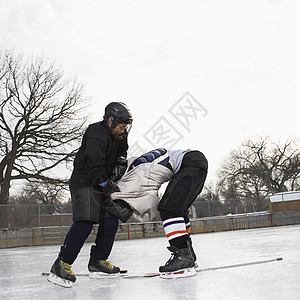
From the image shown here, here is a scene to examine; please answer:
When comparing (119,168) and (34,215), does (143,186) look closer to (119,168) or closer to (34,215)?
(119,168)

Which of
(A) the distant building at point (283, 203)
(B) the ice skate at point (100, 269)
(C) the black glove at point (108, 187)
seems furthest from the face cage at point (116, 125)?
(A) the distant building at point (283, 203)

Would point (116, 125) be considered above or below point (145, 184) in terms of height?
above

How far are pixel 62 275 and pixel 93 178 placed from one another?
0.73 meters

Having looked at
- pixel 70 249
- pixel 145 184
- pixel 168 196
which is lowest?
pixel 70 249

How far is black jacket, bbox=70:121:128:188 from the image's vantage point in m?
2.61

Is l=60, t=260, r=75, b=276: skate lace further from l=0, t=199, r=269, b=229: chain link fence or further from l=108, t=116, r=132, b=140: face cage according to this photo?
l=0, t=199, r=269, b=229: chain link fence

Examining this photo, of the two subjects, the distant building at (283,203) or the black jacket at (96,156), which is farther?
the distant building at (283,203)

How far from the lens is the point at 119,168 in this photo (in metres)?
2.94

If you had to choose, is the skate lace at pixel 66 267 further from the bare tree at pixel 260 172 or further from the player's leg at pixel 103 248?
the bare tree at pixel 260 172

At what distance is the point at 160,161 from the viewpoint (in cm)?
291

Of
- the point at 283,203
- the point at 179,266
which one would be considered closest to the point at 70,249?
the point at 179,266

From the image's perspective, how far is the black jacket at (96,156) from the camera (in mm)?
2607

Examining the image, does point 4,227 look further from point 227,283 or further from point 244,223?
point 227,283

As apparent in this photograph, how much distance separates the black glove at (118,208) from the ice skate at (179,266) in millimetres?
426
